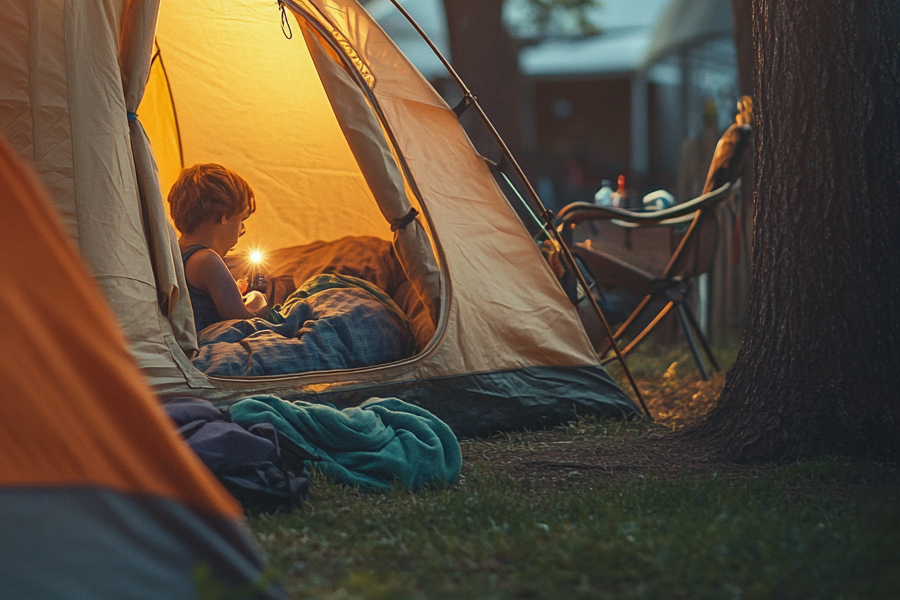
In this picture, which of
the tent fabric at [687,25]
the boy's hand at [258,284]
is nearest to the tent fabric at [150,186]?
the boy's hand at [258,284]

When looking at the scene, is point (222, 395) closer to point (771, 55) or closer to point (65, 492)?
point (65, 492)

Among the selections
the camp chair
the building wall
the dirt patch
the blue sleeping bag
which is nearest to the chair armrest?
the camp chair

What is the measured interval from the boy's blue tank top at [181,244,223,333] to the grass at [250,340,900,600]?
3.17ft

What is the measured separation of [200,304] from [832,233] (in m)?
2.04

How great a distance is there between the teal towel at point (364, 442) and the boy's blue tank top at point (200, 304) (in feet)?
2.32

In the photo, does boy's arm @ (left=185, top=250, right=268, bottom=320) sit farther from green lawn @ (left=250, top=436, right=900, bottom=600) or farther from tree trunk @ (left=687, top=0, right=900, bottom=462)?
tree trunk @ (left=687, top=0, right=900, bottom=462)

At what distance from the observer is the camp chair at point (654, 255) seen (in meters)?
3.96

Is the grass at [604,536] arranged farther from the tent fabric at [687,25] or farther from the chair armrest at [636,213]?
the tent fabric at [687,25]

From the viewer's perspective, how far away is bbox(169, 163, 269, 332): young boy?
2969 millimetres

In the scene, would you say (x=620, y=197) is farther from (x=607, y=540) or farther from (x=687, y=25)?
(x=687, y=25)

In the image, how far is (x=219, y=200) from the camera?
3.06 metres

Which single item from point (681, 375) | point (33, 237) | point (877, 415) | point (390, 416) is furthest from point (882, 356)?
point (33, 237)

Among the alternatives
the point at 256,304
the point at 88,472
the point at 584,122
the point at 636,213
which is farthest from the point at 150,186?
the point at 584,122

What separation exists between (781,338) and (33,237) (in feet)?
6.61
